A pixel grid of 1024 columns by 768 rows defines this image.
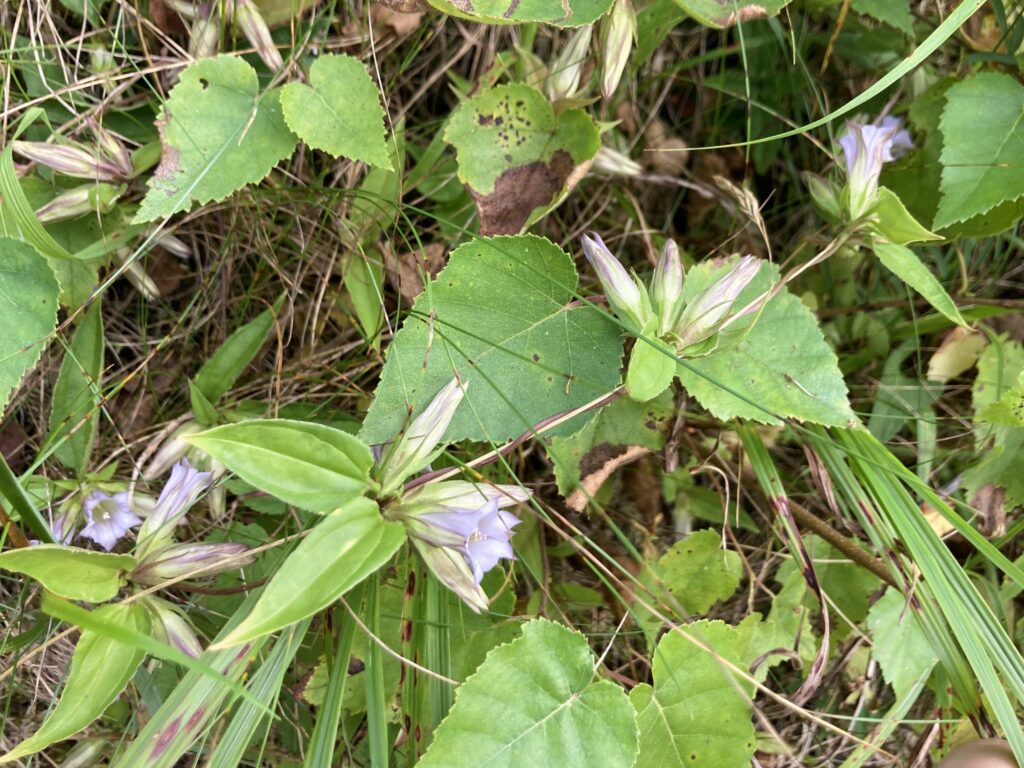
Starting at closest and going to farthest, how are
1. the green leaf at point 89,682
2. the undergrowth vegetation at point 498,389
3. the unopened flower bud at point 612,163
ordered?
A: the green leaf at point 89,682 < the undergrowth vegetation at point 498,389 < the unopened flower bud at point 612,163

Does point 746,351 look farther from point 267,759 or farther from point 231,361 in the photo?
point 267,759

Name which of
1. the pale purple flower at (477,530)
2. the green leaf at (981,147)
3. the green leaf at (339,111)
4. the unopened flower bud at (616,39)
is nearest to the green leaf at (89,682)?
the pale purple flower at (477,530)

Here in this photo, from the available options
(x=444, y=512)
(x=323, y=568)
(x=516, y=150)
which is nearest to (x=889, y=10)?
(x=516, y=150)

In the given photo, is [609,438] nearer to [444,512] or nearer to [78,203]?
[444,512]

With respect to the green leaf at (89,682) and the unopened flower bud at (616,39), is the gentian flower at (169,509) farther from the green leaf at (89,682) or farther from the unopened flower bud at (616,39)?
the unopened flower bud at (616,39)

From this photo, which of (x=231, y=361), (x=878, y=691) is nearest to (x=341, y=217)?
(x=231, y=361)

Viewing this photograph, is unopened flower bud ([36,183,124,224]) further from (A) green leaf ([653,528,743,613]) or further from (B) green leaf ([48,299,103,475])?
(A) green leaf ([653,528,743,613])
